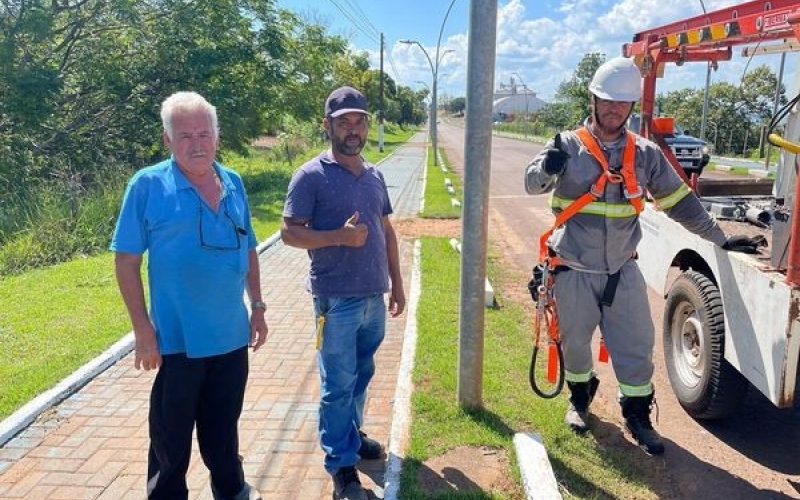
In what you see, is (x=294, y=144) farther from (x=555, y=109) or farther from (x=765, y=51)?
(x=555, y=109)

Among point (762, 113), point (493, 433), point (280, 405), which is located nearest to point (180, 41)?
point (280, 405)

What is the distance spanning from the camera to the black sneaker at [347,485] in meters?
2.95

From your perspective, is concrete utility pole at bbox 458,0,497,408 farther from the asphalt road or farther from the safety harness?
the asphalt road

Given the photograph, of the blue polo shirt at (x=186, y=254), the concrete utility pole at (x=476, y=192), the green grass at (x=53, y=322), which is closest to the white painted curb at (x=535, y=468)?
the concrete utility pole at (x=476, y=192)

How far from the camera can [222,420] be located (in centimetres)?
280

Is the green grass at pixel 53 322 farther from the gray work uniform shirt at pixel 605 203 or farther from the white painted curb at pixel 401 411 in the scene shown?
the gray work uniform shirt at pixel 605 203

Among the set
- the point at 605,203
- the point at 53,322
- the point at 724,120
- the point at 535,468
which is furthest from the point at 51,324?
the point at 724,120

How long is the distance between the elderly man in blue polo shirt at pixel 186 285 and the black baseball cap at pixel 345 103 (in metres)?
0.52

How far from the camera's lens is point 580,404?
3.75 metres

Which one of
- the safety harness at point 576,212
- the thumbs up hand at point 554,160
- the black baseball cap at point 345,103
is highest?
the black baseball cap at point 345,103

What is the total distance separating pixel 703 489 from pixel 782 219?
143cm

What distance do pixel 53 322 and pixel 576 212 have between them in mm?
4686

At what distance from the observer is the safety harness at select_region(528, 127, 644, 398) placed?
3.26 meters

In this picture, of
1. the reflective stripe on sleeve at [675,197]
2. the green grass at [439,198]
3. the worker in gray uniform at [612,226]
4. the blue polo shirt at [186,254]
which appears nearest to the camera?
the blue polo shirt at [186,254]
